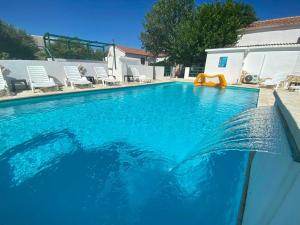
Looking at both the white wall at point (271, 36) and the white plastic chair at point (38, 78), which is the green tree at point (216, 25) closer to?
the white wall at point (271, 36)

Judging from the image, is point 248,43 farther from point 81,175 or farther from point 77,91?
point 81,175

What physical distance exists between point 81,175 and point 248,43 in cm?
2232

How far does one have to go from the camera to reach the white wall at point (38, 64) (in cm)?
795

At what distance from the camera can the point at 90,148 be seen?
3.92 meters

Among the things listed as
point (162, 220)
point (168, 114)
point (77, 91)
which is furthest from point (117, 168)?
point (77, 91)

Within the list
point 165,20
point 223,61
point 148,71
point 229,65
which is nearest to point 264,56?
point 229,65

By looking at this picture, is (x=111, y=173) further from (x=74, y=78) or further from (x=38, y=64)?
(x=38, y=64)

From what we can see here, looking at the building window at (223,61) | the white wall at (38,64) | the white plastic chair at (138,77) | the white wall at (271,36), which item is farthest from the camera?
the white wall at (271,36)

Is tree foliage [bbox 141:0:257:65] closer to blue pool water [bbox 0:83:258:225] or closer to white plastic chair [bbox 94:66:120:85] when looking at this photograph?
white plastic chair [bbox 94:66:120:85]

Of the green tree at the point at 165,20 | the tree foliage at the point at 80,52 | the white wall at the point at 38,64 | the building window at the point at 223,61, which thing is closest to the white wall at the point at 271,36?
the building window at the point at 223,61

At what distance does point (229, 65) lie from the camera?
14.0 metres

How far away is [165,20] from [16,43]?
2586 cm

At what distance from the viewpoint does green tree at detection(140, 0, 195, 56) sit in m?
20.4

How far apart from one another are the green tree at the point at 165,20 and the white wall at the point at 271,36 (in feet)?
24.9
